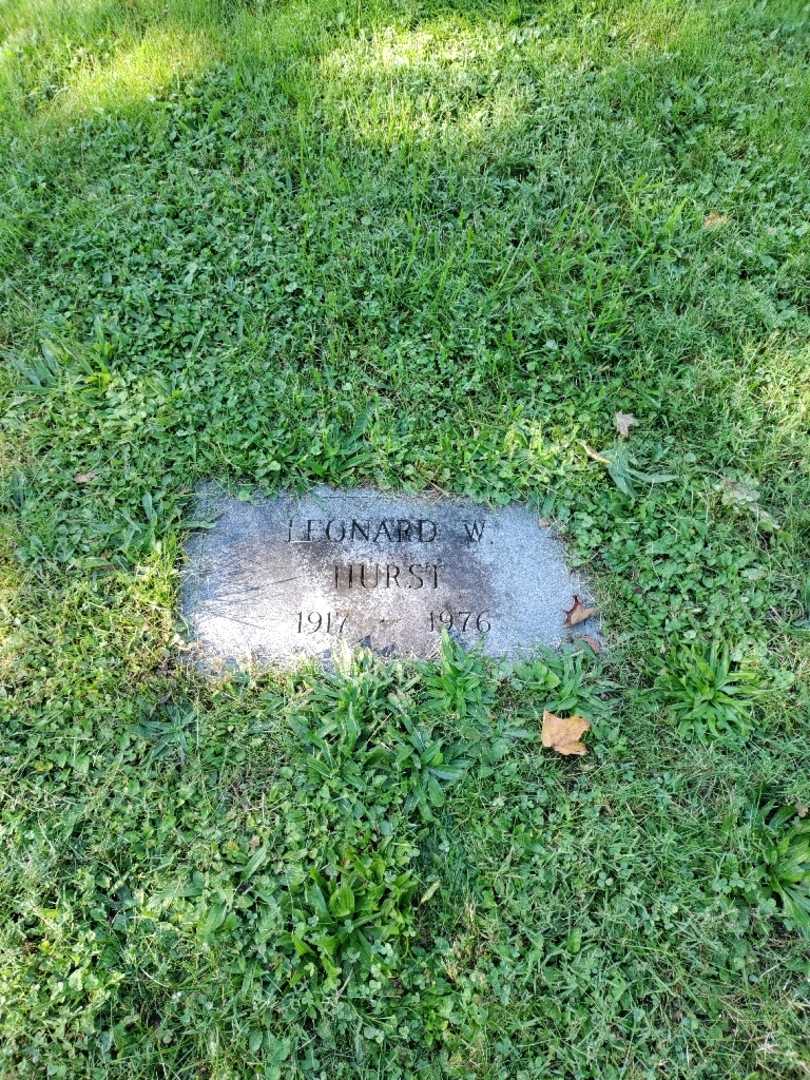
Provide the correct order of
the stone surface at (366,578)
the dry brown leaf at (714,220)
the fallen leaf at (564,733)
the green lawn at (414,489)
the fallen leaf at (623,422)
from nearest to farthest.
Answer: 1. the green lawn at (414,489)
2. the fallen leaf at (564,733)
3. the stone surface at (366,578)
4. the fallen leaf at (623,422)
5. the dry brown leaf at (714,220)

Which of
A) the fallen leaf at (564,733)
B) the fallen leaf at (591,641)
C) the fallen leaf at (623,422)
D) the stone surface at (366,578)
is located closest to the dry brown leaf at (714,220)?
the fallen leaf at (623,422)

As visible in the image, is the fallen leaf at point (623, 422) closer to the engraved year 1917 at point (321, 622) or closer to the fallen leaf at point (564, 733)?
the fallen leaf at point (564, 733)

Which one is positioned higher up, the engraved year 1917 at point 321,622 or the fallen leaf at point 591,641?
the engraved year 1917 at point 321,622

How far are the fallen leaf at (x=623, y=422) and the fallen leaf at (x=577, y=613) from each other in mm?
729

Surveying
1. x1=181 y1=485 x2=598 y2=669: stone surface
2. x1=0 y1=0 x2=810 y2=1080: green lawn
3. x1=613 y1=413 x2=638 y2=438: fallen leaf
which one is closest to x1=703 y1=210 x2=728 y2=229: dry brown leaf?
x1=0 y1=0 x2=810 y2=1080: green lawn

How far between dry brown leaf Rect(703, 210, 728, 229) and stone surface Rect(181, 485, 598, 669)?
164 centimetres

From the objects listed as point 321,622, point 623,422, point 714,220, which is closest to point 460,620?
point 321,622

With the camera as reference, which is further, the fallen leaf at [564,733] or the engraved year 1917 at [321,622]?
the engraved year 1917 at [321,622]

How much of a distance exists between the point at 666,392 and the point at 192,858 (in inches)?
95.2

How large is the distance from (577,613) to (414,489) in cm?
76

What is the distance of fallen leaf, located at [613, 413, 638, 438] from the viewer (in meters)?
3.16

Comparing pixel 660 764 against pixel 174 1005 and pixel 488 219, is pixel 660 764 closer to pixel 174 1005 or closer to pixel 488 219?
pixel 174 1005

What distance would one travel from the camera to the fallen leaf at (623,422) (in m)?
3.16

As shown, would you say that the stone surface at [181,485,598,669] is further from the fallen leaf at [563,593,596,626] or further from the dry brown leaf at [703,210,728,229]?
the dry brown leaf at [703,210,728,229]
